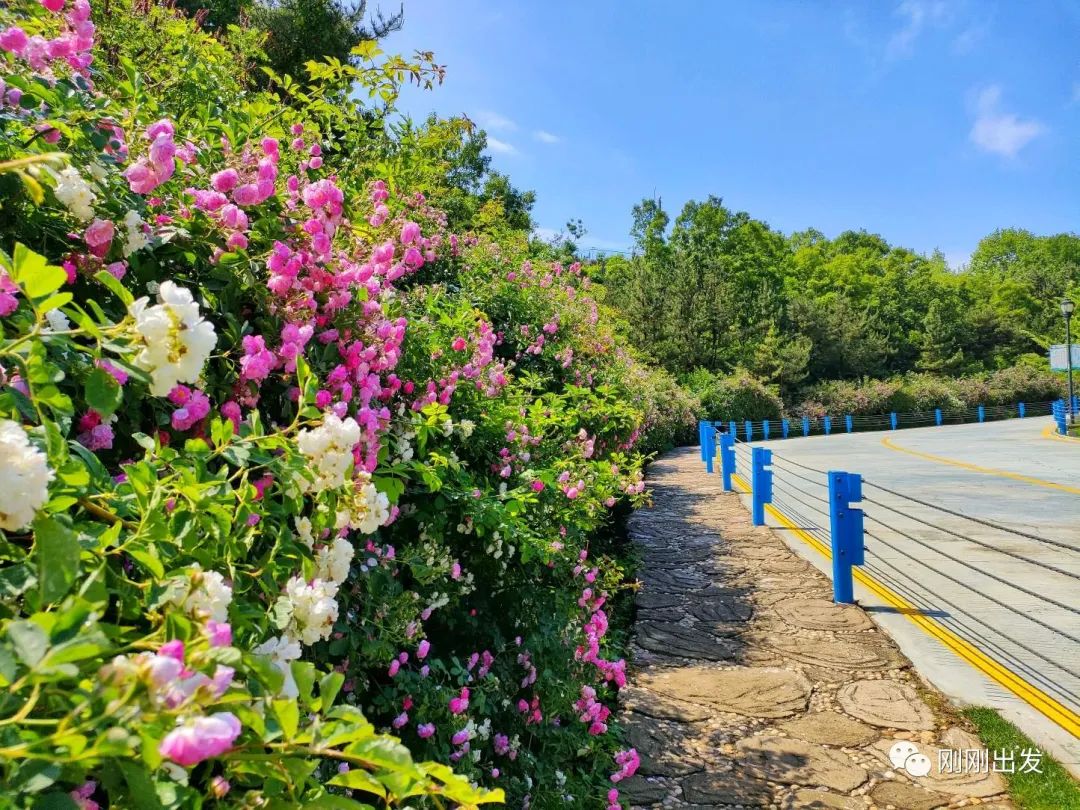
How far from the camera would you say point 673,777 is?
3.15m

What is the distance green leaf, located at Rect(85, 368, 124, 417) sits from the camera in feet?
2.96

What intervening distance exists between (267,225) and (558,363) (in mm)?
4137

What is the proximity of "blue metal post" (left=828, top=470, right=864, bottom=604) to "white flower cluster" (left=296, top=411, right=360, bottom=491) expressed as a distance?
471 centimetres

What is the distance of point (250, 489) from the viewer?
42.6 inches

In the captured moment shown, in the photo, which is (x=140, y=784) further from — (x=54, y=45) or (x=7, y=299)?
(x=54, y=45)

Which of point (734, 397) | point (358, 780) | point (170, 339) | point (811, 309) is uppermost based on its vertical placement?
point (811, 309)

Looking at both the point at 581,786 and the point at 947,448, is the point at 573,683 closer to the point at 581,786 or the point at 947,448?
the point at 581,786

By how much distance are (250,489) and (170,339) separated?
340 mm

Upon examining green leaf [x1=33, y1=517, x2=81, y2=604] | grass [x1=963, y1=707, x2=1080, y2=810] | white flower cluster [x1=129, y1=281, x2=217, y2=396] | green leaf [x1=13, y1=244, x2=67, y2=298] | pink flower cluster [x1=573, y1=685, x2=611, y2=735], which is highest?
green leaf [x1=13, y1=244, x2=67, y2=298]

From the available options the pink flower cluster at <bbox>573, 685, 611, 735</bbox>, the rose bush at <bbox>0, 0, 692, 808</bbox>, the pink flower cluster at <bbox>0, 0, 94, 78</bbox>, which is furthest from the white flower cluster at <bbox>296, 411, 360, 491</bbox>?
the pink flower cluster at <bbox>573, 685, 611, 735</bbox>

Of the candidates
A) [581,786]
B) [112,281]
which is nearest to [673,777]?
[581,786]

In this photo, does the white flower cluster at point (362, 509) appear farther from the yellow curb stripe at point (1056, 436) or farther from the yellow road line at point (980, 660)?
the yellow curb stripe at point (1056, 436)

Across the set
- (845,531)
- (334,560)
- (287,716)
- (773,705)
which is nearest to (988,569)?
(845,531)

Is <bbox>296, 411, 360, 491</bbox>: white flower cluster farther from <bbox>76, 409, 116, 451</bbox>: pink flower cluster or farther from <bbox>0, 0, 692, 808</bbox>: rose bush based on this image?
<bbox>76, 409, 116, 451</bbox>: pink flower cluster
